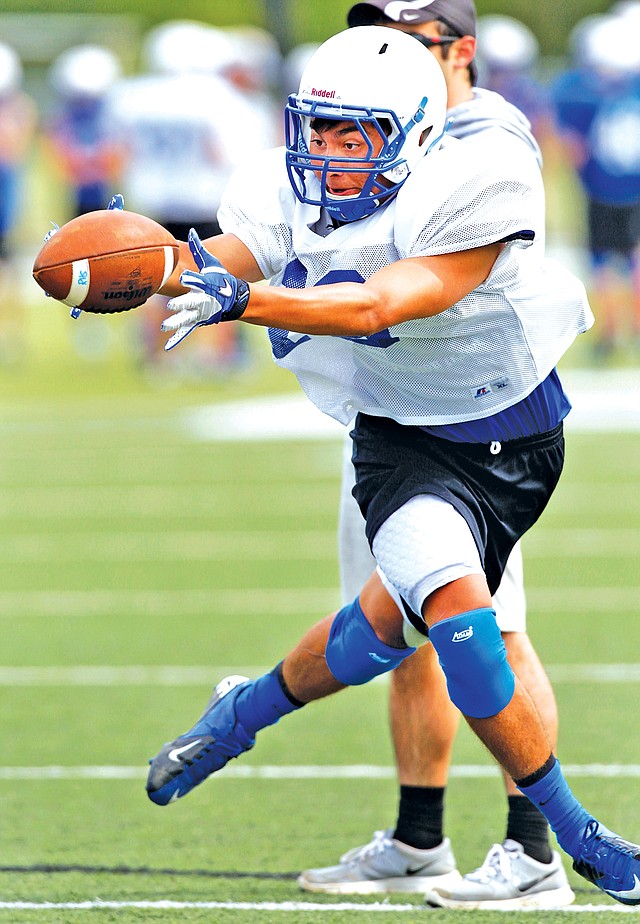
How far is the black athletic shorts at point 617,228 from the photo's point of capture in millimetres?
14594

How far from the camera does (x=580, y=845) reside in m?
3.34

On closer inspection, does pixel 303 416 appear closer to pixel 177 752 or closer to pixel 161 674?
pixel 161 674

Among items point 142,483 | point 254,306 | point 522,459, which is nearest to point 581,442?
point 142,483

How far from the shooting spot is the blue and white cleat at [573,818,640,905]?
3.31m

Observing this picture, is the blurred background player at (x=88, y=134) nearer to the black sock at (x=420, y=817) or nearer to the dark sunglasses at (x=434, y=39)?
the dark sunglasses at (x=434, y=39)

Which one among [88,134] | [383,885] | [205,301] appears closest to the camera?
[205,301]

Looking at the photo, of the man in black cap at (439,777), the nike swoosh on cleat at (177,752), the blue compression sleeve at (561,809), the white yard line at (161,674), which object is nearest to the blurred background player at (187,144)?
the white yard line at (161,674)

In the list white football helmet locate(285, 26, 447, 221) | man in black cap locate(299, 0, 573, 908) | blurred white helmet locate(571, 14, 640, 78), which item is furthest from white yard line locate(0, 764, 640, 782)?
blurred white helmet locate(571, 14, 640, 78)

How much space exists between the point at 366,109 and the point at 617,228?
11492 mm

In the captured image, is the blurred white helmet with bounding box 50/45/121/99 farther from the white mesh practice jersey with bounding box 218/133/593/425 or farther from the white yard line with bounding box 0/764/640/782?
the white mesh practice jersey with bounding box 218/133/593/425

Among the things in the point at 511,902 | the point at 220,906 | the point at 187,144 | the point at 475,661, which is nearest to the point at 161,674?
the point at 220,906

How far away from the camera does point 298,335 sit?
3.67 m

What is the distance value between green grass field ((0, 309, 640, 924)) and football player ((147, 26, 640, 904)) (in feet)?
1.12

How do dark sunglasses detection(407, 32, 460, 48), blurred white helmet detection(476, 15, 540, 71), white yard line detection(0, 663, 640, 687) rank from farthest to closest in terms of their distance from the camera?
blurred white helmet detection(476, 15, 540, 71)
white yard line detection(0, 663, 640, 687)
dark sunglasses detection(407, 32, 460, 48)
